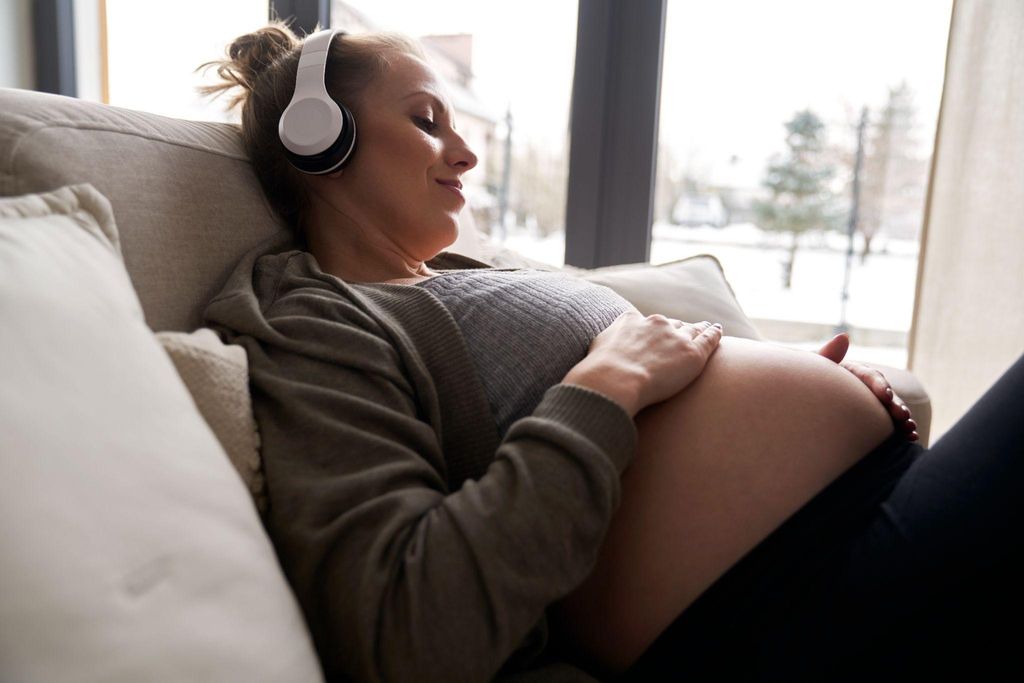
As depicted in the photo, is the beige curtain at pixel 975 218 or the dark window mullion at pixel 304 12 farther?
the dark window mullion at pixel 304 12

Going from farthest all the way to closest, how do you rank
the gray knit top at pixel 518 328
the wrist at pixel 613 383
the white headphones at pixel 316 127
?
the white headphones at pixel 316 127 < the gray knit top at pixel 518 328 < the wrist at pixel 613 383

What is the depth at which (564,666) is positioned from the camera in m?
0.75

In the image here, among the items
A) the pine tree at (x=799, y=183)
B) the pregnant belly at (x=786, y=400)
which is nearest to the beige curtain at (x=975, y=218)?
the pine tree at (x=799, y=183)

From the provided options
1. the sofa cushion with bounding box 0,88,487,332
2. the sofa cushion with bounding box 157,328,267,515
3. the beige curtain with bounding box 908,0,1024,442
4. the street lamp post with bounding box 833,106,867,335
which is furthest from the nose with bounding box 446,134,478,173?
the street lamp post with bounding box 833,106,867,335

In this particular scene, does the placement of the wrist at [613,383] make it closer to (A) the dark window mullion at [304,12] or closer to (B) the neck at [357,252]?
(B) the neck at [357,252]

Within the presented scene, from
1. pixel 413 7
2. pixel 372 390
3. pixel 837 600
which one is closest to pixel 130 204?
pixel 372 390

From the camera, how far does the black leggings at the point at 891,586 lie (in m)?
0.63

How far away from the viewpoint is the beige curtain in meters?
1.70

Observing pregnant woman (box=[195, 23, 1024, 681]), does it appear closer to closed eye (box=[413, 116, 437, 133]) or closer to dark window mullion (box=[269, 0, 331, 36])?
closed eye (box=[413, 116, 437, 133])

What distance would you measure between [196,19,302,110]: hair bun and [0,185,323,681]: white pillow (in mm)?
651

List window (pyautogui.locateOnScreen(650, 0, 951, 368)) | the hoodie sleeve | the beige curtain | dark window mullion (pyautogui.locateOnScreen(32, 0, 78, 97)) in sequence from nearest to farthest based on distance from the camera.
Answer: the hoodie sleeve < the beige curtain < window (pyautogui.locateOnScreen(650, 0, 951, 368)) < dark window mullion (pyautogui.locateOnScreen(32, 0, 78, 97))

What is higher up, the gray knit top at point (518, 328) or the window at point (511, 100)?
the window at point (511, 100)

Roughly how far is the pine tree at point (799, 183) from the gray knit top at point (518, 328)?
4.52ft

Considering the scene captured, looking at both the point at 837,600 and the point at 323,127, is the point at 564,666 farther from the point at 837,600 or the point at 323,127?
the point at 323,127
